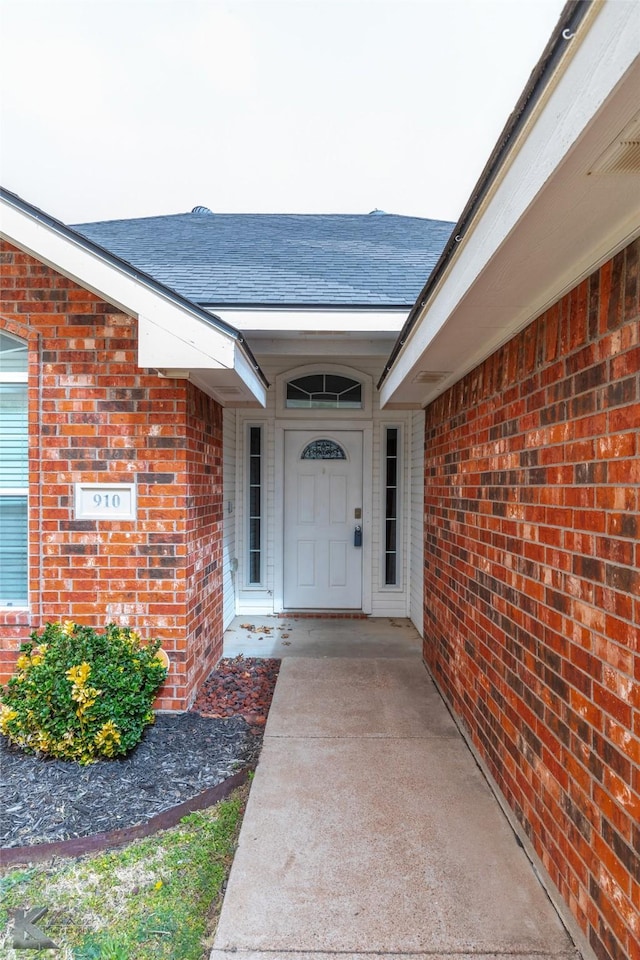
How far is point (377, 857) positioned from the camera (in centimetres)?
224

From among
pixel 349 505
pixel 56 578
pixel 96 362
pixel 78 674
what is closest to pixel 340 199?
pixel 349 505

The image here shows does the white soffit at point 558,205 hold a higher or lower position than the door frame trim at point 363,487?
higher

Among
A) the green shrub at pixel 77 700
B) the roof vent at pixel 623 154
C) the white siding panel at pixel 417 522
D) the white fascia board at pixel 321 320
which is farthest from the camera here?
the white siding panel at pixel 417 522

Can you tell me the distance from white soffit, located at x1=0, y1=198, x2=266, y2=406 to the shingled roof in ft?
5.02

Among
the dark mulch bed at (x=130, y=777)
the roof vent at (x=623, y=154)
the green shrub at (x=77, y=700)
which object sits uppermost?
the roof vent at (x=623, y=154)

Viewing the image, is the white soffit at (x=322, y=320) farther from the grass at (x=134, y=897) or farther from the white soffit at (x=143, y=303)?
the grass at (x=134, y=897)

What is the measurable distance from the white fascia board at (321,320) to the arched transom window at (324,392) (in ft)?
4.88

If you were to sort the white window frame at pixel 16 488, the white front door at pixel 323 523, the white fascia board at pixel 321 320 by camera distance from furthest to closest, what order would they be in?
the white front door at pixel 323 523 < the white fascia board at pixel 321 320 < the white window frame at pixel 16 488

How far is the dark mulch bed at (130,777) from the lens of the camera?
2545 millimetres

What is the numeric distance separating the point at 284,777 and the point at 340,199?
8809 mm

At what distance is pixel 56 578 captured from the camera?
3.62 meters

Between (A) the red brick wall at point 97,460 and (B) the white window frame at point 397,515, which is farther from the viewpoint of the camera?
(B) the white window frame at point 397,515

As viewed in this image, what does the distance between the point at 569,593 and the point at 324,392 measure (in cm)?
461

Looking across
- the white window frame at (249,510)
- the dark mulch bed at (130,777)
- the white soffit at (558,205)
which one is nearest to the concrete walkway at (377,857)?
the dark mulch bed at (130,777)
